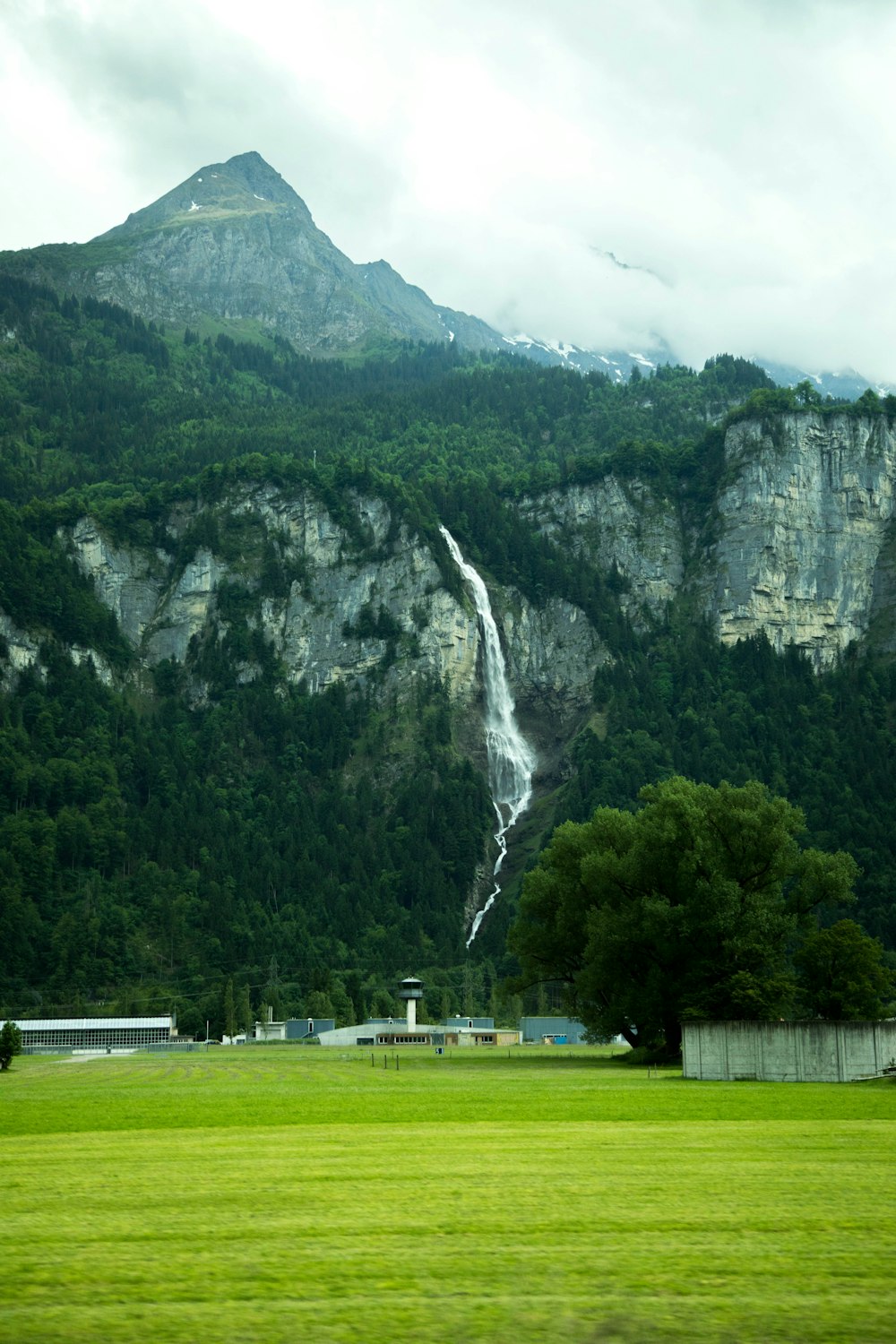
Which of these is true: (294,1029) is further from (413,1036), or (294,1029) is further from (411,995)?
(413,1036)

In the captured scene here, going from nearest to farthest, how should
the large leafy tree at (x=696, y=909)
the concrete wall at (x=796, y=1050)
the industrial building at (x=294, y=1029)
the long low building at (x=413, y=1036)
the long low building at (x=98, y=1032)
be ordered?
the concrete wall at (x=796, y=1050)
the large leafy tree at (x=696, y=909)
the long low building at (x=413, y=1036)
the industrial building at (x=294, y=1029)
the long low building at (x=98, y=1032)

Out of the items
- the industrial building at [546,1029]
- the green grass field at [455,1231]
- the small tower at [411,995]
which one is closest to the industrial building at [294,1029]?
the small tower at [411,995]

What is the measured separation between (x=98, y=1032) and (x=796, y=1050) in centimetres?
12578

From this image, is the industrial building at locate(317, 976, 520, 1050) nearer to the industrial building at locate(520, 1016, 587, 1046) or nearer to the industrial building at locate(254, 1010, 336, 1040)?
the industrial building at locate(520, 1016, 587, 1046)

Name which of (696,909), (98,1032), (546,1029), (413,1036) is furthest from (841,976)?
(98,1032)

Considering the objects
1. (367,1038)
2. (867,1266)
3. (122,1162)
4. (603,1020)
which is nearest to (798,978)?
(603,1020)

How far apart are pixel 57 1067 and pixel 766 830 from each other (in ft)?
171

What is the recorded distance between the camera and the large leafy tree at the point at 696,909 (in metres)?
68.0

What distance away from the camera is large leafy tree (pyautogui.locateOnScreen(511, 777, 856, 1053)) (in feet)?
223

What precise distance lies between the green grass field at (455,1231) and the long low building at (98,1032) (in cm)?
13416

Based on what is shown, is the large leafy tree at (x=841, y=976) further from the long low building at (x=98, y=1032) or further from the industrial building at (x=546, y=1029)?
the long low building at (x=98, y=1032)

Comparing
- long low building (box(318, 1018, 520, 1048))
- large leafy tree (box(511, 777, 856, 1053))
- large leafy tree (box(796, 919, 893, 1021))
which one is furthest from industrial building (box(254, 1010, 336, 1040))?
large leafy tree (box(796, 919, 893, 1021))

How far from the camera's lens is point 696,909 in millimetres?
69375

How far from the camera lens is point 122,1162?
79.0ft
